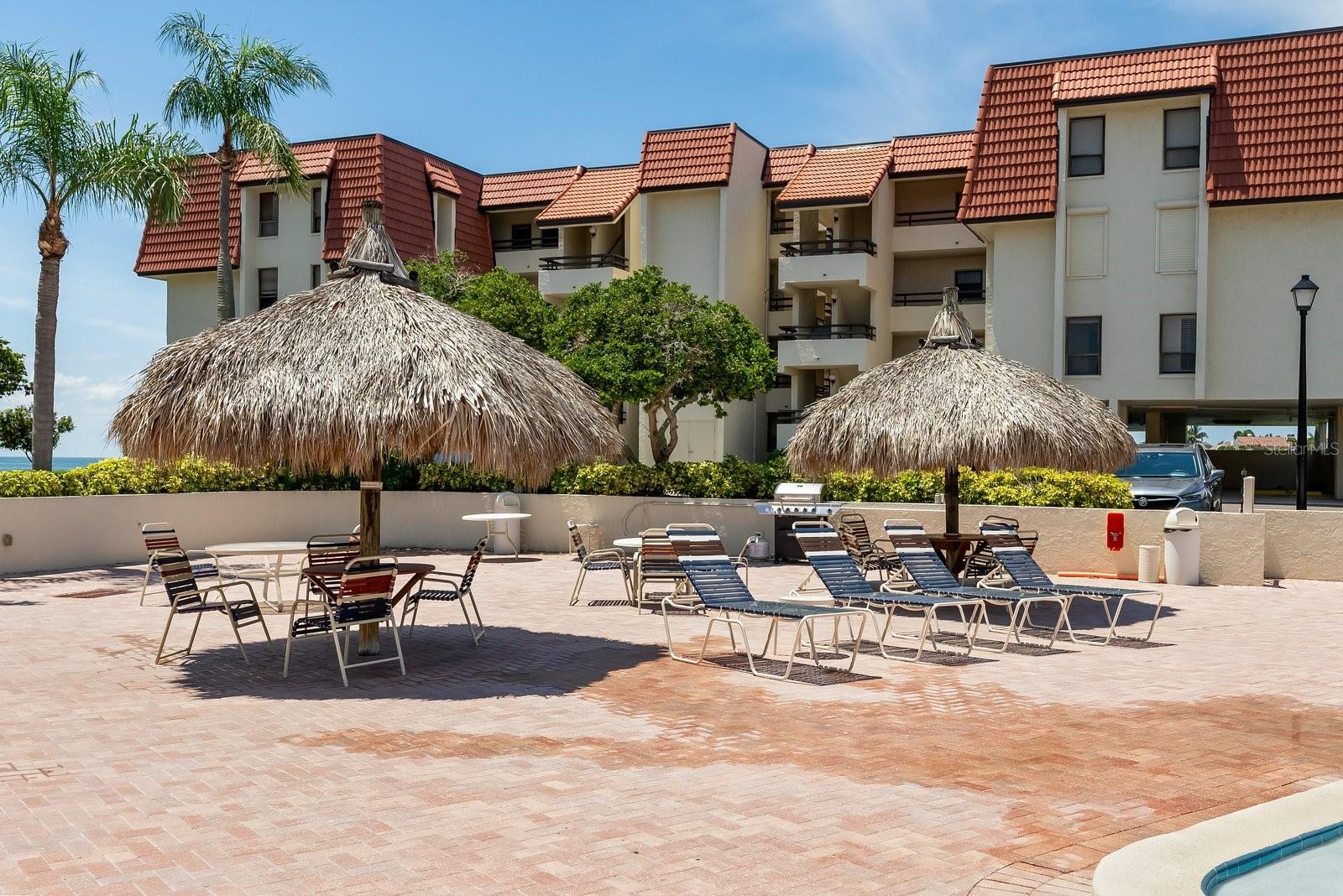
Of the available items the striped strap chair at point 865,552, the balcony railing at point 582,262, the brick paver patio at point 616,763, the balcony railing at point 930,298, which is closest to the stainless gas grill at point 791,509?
the striped strap chair at point 865,552

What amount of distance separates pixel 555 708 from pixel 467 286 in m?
23.9

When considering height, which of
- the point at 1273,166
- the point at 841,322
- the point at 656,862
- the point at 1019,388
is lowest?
the point at 656,862

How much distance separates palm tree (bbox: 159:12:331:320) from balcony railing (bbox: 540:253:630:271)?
10321 mm

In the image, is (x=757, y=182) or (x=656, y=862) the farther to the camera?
(x=757, y=182)

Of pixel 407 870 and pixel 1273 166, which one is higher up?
pixel 1273 166

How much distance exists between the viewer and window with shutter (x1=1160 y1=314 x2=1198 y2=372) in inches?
1147

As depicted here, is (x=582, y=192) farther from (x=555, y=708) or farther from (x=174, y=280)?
(x=555, y=708)

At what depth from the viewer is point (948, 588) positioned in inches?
521

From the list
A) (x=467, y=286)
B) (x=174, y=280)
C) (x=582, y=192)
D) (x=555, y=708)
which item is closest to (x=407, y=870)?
(x=555, y=708)

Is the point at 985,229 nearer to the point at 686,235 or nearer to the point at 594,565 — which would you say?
the point at 686,235

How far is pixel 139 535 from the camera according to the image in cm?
2086

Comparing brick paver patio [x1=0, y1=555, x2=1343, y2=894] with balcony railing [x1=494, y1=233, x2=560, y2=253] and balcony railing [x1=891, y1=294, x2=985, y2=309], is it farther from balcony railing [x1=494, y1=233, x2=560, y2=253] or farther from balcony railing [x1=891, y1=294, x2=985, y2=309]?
balcony railing [x1=494, y1=233, x2=560, y2=253]

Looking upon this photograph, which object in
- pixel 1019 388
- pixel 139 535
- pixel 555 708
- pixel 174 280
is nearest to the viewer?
pixel 555 708

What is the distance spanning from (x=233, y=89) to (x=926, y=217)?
20.5 meters
